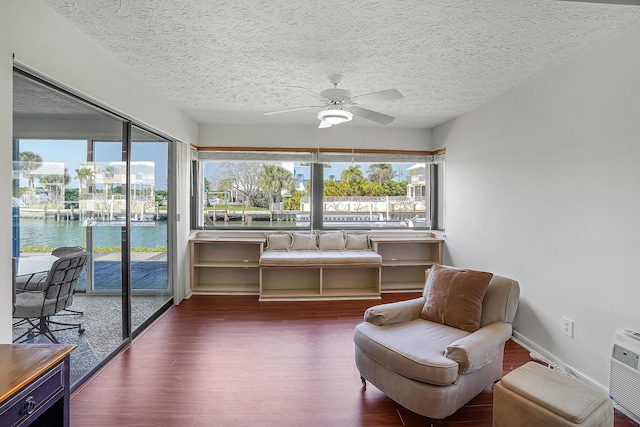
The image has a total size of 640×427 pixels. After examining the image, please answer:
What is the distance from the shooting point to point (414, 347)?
2053 millimetres

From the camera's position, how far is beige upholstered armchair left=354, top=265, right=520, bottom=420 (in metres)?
1.87

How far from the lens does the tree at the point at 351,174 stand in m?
5.20

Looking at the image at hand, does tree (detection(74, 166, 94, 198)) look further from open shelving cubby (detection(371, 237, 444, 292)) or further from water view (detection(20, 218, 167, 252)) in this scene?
open shelving cubby (detection(371, 237, 444, 292))

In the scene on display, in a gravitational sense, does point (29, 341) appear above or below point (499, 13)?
below

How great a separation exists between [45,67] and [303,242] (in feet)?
11.8

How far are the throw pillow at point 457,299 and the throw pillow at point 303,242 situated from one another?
2522 mm

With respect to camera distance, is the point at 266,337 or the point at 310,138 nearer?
the point at 266,337

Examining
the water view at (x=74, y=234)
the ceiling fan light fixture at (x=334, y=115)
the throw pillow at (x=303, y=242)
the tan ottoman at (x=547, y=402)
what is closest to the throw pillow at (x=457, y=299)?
the tan ottoman at (x=547, y=402)

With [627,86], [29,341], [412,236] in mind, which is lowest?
[29,341]

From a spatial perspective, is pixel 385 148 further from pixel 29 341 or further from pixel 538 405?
pixel 29 341

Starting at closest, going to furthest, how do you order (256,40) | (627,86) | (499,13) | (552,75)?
1. (499,13)
2. (627,86)
3. (256,40)
4. (552,75)

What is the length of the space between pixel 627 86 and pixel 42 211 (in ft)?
13.3

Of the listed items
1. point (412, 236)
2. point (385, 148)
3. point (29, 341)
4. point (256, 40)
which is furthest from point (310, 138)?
point (29, 341)

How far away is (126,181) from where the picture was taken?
9.82ft
